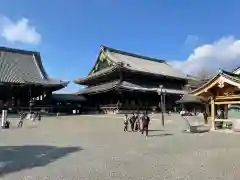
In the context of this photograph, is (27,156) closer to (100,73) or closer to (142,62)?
(100,73)

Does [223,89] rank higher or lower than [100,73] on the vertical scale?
lower

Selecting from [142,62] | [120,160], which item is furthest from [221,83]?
[142,62]

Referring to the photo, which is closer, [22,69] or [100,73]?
[22,69]

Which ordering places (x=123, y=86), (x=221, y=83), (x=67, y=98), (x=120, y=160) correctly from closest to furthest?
1. (x=120, y=160)
2. (x=221, y=83)
3. (x=123, y=86)
4. (x=67, y=98)

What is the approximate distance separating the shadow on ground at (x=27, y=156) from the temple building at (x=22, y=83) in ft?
106

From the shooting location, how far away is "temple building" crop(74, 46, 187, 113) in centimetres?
4344

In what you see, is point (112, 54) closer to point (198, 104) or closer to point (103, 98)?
point (103, 98)

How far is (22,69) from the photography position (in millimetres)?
48938

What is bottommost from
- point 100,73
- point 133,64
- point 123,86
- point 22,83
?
point 123,86

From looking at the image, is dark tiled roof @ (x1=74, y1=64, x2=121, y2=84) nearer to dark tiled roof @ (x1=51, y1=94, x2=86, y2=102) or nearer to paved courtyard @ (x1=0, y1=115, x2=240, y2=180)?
dark tiled roof @ (x1=51, y1=94, x2=86, y2=102)

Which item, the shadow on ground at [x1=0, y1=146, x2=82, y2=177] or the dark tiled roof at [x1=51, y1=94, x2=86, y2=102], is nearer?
the shadow on ground at [x1=0, y1=146, x2=82, y2=177]

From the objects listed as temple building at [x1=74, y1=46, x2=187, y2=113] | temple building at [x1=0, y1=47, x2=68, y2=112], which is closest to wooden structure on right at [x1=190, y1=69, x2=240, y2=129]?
temple building at [x1=74, y1=46, x2=187, y2=113]

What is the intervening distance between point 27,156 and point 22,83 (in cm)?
3527

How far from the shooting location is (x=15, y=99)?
149ft
